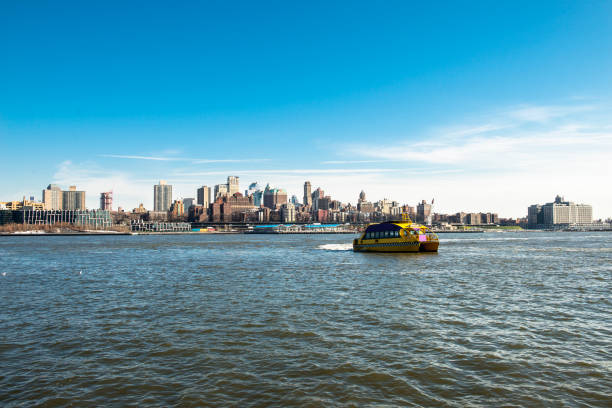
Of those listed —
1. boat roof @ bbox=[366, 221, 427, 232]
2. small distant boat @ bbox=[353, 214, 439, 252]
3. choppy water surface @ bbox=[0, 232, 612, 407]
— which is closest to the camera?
choppy water surface @ bbox=[0, 232, 612, 407]

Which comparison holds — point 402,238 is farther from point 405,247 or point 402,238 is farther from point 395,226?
point 395,226

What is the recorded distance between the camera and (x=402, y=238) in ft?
234

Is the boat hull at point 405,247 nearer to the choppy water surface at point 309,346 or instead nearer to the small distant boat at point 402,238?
the small distant boat at point 402,238

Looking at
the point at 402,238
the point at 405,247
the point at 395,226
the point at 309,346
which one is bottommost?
the point at 309,346

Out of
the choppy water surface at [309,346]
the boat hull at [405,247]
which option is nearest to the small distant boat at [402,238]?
the boat hull at [405,247]

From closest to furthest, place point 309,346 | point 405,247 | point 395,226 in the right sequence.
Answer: point 309,346 < point 405,247 < point 395,226

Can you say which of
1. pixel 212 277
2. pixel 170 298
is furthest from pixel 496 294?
pixel 212 277

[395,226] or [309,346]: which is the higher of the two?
[395,226]

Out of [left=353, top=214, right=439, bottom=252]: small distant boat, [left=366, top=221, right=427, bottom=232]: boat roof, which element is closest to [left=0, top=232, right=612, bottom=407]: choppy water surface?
[left=353, top=214, right=439, bottom=252]: small distant boat

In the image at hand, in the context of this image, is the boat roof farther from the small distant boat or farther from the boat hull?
the boat hull

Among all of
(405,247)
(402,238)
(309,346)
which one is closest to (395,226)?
(402,238)

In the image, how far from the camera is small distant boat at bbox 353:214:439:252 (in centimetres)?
7094

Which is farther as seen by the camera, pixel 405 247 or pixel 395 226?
pixel 395 226

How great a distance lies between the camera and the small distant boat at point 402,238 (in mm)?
70938
